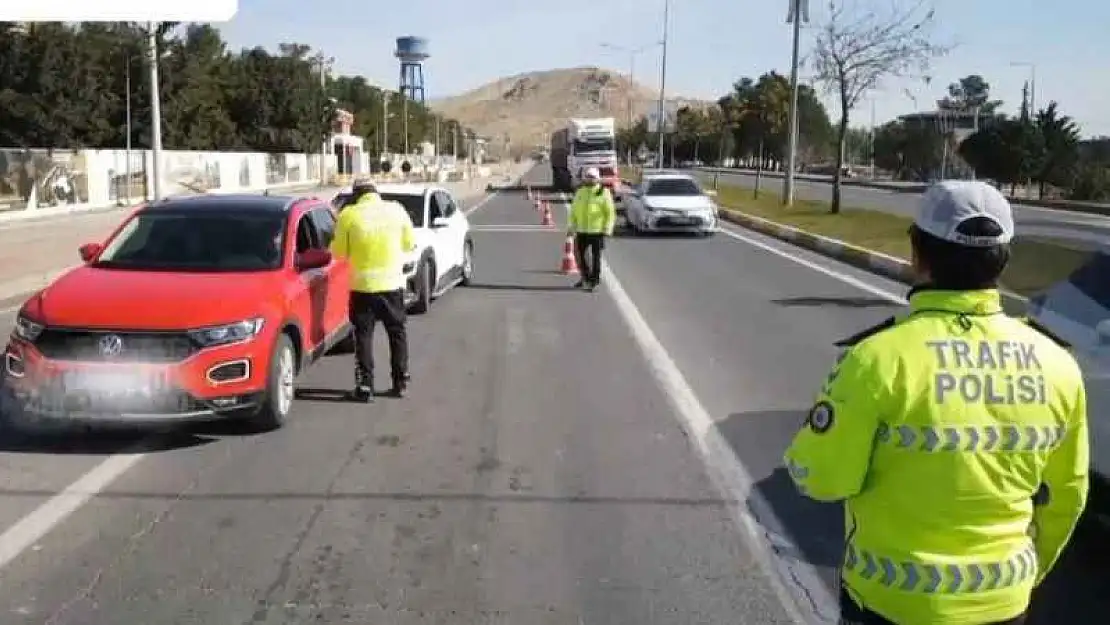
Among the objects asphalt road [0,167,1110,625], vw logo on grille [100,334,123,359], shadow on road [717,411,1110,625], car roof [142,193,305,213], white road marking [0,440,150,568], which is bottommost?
white road marking [0,440,150,568]

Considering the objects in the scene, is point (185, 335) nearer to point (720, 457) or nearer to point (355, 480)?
point (355, 480)

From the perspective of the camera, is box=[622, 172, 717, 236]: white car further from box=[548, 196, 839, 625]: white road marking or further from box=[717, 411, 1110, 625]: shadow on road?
box=[717, 411, 1110, 625]: shadow on road

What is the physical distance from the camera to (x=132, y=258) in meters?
8.44

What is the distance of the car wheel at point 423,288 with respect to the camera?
13516mm

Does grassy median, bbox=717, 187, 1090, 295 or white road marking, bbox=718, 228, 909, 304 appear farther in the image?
white road marking, bbox=718, 228, 909, 304

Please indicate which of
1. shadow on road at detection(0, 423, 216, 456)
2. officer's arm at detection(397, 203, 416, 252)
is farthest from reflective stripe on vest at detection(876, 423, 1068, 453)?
officer's arm at detection(397, 203, 416, 252)

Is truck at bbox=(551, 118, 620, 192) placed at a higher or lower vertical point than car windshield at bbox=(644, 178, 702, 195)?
higher

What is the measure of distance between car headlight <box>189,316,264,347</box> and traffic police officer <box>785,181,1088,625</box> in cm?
544

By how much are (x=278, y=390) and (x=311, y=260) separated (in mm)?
1221

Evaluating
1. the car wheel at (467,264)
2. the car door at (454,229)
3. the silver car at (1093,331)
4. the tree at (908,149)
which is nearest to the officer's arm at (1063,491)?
the silver car at (1093,331)

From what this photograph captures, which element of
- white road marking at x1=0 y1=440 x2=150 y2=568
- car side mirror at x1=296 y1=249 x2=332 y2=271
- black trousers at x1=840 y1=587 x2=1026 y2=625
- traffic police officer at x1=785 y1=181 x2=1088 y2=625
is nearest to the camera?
traffic police officer at x1=785 y1=181 x2=1088 y2=625

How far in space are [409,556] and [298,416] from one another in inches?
126

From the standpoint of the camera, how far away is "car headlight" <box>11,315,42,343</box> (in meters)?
7.15

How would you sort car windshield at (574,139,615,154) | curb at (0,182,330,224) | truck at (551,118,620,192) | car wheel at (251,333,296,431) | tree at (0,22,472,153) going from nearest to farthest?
car wheel at (251,333,296,431)
curb at (0,182,330,224)
tree at (0,22,472,153)
truck at (551,118,620,192)
car windshield at (574,139,615,154)
